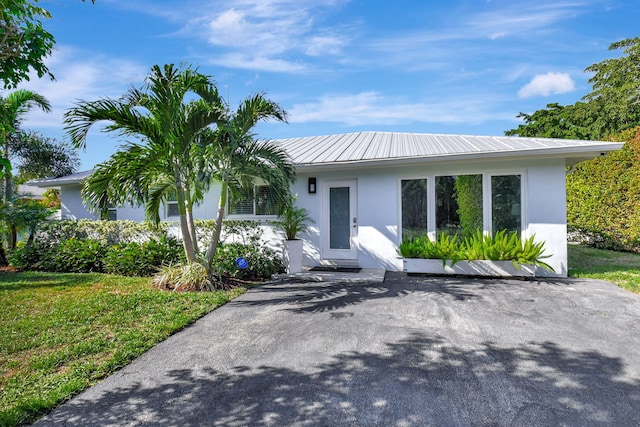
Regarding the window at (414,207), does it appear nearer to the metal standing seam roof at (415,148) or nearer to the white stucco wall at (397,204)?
the white stucco wall at (397,204)

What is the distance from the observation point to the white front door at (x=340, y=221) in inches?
332

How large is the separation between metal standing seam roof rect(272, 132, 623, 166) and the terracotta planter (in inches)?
75.4

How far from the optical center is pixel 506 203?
24.2ft

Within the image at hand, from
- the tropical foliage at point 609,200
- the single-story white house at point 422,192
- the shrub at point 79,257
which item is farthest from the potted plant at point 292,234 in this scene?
the tropical foliage at point 609,200

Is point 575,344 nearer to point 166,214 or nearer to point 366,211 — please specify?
point 366,211

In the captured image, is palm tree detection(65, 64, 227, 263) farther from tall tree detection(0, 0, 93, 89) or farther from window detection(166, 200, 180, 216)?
window detection(166, 200, 180, 216)

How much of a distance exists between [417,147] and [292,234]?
12.6 ft

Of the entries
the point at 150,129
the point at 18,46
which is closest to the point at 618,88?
the point at 150,129

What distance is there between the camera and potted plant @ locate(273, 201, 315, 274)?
25.2ft

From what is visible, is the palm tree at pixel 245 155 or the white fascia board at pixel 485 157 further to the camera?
the white fascia board at pixel 485 157

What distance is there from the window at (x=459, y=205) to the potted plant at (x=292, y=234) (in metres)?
3.16

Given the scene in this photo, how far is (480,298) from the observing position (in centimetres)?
556

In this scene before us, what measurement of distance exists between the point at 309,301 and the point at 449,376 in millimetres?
2814

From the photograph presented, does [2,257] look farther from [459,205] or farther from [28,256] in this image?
[459,205]
